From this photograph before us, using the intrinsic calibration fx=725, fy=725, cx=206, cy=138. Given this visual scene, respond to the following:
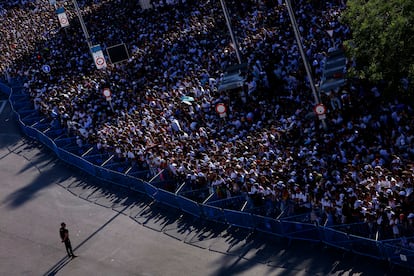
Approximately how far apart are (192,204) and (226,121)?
6370mm

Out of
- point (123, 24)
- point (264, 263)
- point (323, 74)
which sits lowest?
point (264, 263)

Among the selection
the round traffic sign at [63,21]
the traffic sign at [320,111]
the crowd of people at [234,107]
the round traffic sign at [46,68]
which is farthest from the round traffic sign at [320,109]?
the round traffic sign at [63,21]

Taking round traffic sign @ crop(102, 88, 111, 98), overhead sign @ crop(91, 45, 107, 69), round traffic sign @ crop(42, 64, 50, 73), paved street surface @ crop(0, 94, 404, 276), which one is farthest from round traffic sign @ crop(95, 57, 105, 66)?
round traffic sign @ crop(42, 64, 50, 73)

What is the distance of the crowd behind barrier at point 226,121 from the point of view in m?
26.9

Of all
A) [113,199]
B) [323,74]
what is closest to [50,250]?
[113,199]

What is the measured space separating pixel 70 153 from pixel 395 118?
1750cm

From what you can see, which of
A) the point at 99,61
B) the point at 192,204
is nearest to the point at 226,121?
the point at 192,204

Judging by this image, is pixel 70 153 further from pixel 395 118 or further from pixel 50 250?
pixel 395 118

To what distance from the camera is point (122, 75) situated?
1745 inches

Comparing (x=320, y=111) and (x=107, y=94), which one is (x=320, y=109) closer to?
(x=320, y=111)

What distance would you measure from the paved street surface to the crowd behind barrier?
721 mm

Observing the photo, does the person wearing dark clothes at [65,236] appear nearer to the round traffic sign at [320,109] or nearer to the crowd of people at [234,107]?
the crowd of people at [234,107]

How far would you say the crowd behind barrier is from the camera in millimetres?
26906

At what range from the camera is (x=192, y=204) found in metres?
30.8
